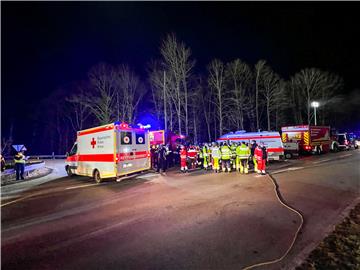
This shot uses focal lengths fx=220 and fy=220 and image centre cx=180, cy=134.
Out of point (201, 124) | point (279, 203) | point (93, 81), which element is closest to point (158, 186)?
point (279, 203)

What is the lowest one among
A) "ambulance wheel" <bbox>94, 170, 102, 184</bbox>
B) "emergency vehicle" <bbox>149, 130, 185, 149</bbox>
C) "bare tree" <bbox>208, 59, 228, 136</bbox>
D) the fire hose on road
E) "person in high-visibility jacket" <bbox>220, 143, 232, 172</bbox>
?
the fire hose on road

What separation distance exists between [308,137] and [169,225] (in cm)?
2060

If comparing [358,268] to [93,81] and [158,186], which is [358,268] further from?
[93,81]

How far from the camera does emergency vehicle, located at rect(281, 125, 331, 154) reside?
21.5m

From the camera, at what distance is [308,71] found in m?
39.0

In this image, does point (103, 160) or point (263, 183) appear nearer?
point (263, 183)

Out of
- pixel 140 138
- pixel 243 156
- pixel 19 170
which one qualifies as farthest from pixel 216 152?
pixel 19 170

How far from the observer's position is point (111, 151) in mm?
10578

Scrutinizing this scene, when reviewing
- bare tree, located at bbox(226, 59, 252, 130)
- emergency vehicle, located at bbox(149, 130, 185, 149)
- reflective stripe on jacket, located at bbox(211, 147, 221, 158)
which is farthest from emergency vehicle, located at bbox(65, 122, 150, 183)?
bare tree, located at bbox(226, 59, 252, 130)

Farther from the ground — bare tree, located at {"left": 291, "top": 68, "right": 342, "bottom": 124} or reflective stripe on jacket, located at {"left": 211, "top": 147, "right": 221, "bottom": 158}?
bare tree, located at {"left": 291, "top": 68, "right": 342, "bottom": 124}

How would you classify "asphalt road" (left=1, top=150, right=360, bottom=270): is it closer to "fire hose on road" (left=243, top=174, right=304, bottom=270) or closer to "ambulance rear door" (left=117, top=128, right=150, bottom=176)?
"fire hose on road" (left=243, top=174, right=304, bottom=270)

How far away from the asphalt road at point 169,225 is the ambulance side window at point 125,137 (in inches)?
104

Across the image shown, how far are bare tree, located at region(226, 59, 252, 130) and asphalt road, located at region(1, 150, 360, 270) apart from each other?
74.5 ft

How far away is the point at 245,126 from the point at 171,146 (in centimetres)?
2094
